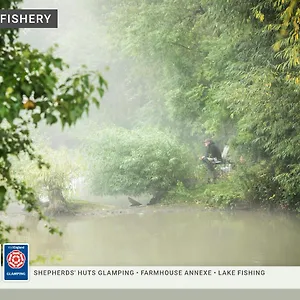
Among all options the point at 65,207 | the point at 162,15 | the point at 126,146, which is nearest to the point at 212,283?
the point at 65,207

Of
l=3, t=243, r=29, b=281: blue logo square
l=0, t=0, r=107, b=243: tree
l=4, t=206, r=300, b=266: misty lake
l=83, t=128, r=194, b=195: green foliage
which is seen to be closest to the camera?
l=0, t=0, r=107, b=243: tree

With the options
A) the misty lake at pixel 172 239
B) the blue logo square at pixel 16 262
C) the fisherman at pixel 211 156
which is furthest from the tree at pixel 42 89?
the fisherman at pixel 211 156

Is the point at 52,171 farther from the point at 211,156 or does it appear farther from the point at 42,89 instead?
the point at 42,89

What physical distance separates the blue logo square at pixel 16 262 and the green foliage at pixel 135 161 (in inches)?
78.7

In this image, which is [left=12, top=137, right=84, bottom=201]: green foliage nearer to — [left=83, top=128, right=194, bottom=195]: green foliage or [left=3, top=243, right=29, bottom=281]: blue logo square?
[left=83, top=128, right=194, bottom=195]: green foliage

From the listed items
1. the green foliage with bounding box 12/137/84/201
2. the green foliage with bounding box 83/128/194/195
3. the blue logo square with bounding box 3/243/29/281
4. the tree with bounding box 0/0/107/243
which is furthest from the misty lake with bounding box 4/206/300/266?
the tree with bounding box 0/0/107/243

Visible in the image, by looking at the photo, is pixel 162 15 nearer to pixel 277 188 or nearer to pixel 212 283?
pixel 277 188

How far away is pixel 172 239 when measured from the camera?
3514 mm

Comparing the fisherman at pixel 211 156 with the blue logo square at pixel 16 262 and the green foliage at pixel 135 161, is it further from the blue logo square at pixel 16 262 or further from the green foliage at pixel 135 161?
the blue logo square at pixel 16 262

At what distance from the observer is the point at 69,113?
1.08m

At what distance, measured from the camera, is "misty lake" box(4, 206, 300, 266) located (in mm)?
3238

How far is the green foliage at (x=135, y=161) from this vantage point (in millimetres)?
4121

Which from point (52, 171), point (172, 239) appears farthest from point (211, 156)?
point (52, 171)

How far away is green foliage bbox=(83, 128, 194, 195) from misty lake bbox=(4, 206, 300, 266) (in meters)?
0.23
